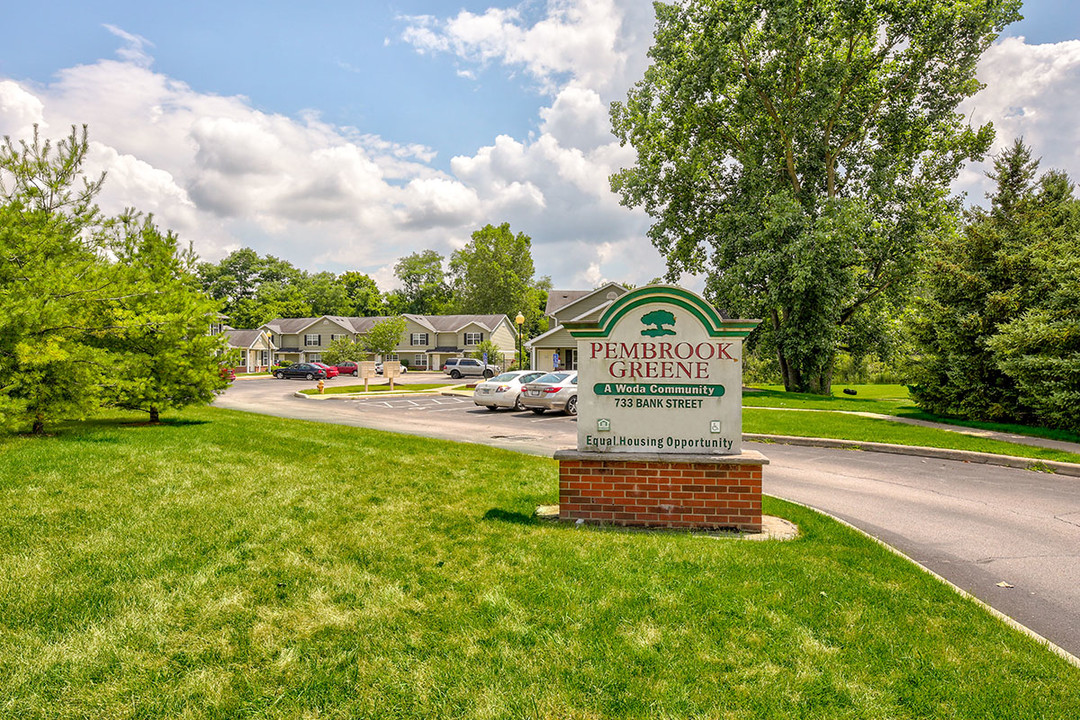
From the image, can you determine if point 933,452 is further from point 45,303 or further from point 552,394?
point 45,303

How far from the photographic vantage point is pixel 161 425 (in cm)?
1255

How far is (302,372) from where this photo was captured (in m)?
49.0

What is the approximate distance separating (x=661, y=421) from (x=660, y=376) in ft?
1.59

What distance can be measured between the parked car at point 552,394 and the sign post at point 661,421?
12716mm

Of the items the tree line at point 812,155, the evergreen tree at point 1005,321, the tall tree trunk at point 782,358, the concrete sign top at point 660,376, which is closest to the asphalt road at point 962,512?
the concrete sign top at point 660,376

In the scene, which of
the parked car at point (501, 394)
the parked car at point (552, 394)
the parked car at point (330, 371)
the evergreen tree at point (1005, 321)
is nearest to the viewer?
the evergreen tree at point (1005, 321)

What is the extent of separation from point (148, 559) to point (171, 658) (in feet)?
5.82

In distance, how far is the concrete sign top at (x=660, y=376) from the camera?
244 inches

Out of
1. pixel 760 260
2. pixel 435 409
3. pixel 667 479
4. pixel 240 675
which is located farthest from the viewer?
pixel 760 260

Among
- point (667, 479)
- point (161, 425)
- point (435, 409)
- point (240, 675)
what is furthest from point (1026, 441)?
point (161, 425)

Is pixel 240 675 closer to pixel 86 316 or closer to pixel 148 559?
pixel 148 559

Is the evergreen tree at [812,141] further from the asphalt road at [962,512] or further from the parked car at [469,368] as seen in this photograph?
the parked car at [469,368]

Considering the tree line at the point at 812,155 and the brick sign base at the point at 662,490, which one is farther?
the tree line at the point at 812,155

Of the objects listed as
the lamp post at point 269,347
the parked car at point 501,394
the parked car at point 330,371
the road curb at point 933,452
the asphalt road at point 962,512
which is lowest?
the asphalt road at point 962,512
